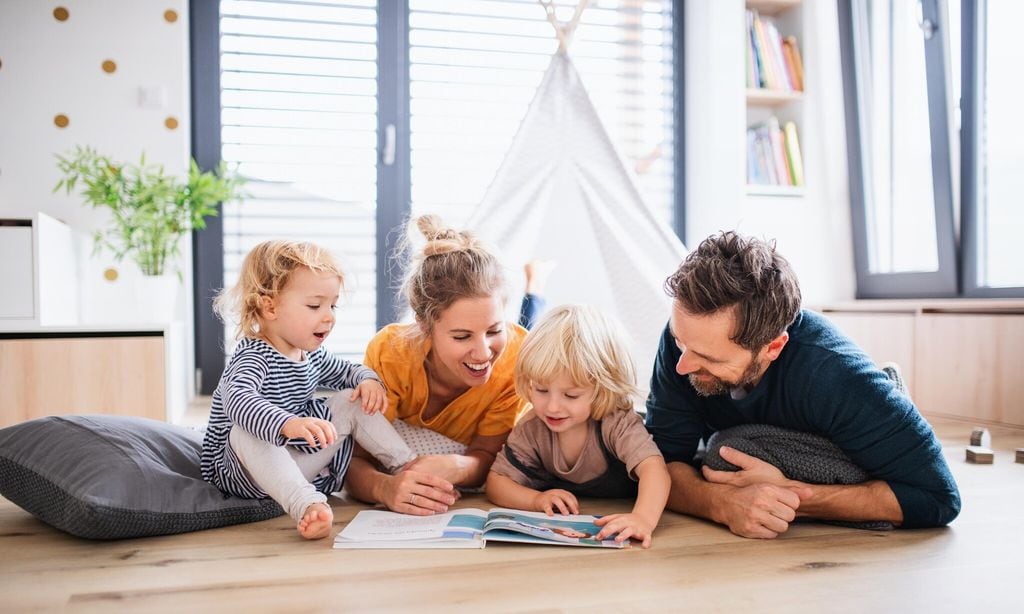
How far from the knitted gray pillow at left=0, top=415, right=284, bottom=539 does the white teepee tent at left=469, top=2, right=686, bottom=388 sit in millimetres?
1273

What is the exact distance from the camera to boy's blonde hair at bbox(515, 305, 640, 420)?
1.39 meters

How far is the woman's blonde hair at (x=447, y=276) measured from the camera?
150cm

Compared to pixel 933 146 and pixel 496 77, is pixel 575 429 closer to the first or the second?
pixel 933 146

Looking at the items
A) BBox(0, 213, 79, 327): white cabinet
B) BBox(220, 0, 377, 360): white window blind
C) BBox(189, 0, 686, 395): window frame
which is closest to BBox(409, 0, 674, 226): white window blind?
BBox(189, 0, 686, 395): window frame

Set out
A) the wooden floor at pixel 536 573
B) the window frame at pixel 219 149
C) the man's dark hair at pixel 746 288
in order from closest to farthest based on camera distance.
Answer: the wooden floor at pixel 536 573 → the man's dark hair at pixel 746 288 → the window frame at pixel 219 149

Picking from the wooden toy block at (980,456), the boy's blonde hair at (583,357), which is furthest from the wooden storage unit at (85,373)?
the wooden toy block at (980,456)

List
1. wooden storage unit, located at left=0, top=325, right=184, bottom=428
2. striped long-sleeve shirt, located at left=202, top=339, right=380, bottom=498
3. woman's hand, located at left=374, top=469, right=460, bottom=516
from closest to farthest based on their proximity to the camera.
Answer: striped long-sleeve shirt, located at left=202, top=339, right=380, bottom=498, woman's hand, located at left=374, top=469, right=460, bottom=516, wooden storage unit, located at left=0, top=325, right=184, bottom=428

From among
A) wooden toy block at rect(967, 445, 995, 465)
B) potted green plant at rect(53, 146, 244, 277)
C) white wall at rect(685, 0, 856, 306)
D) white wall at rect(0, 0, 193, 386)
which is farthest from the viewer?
white wall at rect(685, 0, 856, 306)

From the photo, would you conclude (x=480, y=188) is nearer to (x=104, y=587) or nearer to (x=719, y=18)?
(x=719, y=18)

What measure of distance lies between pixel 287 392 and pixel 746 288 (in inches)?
31.8

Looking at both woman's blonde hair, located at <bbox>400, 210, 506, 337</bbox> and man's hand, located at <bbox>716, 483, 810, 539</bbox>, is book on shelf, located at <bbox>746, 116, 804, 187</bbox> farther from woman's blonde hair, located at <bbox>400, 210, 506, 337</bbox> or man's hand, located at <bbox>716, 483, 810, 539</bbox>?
man's hand, located at <bbox>716, 483, 810, 539</bbox>

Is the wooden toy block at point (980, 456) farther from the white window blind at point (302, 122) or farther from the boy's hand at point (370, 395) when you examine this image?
the white window blind at point (302, 122)

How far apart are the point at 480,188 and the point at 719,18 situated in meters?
1.23

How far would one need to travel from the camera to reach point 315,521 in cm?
125
